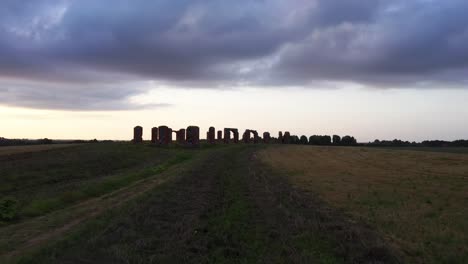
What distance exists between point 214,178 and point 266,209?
29.7ft

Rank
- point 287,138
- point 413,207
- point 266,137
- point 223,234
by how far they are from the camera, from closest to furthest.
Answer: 1. point 223,234
2. point 413,207
3. point 266,137
4. point 287,138

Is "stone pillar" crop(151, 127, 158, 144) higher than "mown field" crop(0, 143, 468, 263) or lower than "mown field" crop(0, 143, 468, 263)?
higher

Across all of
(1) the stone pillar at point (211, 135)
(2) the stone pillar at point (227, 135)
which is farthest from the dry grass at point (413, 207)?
(2) the stone pillar at point (227, 135)

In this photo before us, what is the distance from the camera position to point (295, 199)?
1441 centimetres

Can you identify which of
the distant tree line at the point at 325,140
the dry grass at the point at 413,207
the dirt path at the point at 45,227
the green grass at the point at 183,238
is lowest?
the dirt path at the point at 45,227

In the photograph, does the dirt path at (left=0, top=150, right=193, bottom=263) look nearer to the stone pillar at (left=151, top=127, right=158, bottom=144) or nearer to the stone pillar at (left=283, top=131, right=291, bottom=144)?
the stone pillar at (left=151, top=127, right=158, bottom=144)

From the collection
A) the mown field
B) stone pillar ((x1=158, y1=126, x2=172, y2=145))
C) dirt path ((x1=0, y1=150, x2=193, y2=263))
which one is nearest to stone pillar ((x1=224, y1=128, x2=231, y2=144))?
stone pillar ((x1=158, y1=126, x2=172, y2=145))

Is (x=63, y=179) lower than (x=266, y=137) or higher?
lower

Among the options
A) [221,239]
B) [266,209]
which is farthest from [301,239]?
[266,209]

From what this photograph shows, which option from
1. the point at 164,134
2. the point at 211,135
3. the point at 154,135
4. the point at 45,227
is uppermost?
the point at 211,135

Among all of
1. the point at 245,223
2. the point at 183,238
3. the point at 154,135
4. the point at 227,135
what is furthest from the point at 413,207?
the point at 227,135

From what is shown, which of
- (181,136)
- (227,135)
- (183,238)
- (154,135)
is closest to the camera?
(183,238)

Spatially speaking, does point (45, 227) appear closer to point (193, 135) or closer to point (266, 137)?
point (193, 135)

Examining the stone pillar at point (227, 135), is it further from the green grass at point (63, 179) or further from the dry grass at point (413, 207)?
the dry grass at point (413, 207)
